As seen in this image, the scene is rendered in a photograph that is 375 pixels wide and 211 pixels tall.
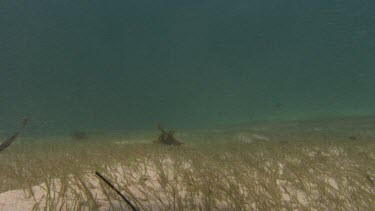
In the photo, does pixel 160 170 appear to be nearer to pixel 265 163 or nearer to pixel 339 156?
pixel 265 163

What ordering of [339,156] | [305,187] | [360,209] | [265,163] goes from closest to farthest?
[360,209] → [305,187] → [265,163] → [339,156]

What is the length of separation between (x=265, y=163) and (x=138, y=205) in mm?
2414

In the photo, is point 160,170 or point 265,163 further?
point 265,163

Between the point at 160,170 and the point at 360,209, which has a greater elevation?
the point at 160,170

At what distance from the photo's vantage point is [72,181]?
2.35 meters

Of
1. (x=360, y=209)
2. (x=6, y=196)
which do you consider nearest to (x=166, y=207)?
(x=6, y=196)

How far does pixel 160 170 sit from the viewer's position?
9.19 ft

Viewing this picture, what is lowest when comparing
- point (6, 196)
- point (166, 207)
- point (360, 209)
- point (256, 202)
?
point (360, 209)

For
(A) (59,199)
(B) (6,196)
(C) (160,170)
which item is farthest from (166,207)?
(B) (6,196)

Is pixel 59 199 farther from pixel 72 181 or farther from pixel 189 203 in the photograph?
pixel 189 203

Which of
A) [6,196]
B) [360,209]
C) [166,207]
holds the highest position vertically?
[6,196]

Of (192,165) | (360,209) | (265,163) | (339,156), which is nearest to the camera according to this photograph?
(360,209)

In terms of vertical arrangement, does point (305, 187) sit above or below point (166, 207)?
below

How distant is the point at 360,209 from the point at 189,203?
191 centimetres
